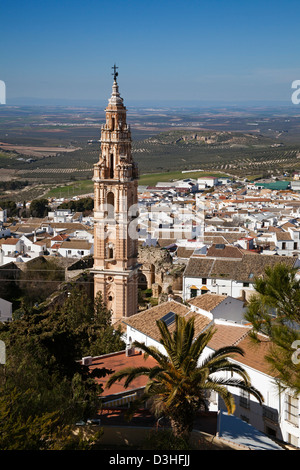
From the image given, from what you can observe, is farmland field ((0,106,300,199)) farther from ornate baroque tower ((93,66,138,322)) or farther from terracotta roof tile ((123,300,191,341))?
terracotta roof tile ((123,300,191,341))

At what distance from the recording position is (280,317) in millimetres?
8203

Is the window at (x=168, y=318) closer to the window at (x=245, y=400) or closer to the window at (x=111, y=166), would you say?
the window at (x=245, y=400)

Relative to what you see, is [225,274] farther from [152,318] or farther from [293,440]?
[293,440]

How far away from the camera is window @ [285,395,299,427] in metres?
9.84

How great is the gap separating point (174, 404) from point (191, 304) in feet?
21.8

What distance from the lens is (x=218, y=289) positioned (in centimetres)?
2138

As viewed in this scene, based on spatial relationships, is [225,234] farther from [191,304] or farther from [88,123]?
[88,123]

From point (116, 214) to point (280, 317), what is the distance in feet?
32.1

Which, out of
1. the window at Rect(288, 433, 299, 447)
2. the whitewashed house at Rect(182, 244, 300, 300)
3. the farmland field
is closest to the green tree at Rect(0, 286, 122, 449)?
the window at Rect(288, 433, 299, 447)

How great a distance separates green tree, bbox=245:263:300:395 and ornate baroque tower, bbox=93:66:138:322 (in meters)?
8.84

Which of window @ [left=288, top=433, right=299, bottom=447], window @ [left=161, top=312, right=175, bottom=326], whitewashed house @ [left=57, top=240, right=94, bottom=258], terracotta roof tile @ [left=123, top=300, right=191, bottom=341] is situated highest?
window @ [left=161, top=312, right=175, bottom=326]

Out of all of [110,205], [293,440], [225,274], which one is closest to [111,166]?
[110,205]

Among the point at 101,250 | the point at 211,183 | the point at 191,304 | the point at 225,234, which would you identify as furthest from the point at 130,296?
the point at 211,183

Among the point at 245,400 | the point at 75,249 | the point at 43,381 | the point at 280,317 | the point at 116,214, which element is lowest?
the point at 75,249
